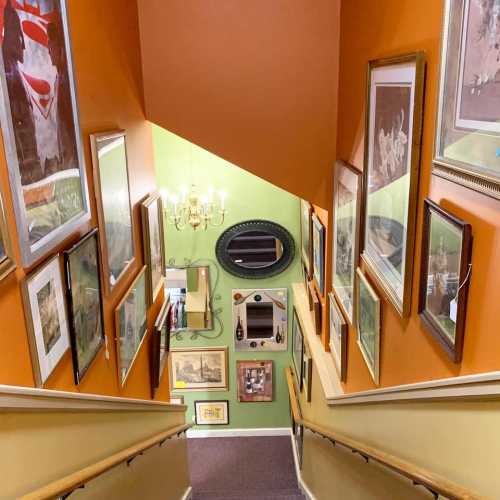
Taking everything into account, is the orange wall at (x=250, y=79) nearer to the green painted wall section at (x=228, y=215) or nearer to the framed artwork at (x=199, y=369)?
the green painted wall section at (x=228, y=215)

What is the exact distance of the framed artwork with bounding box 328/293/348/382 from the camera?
3697 mm

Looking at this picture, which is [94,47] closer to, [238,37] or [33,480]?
[238,37]

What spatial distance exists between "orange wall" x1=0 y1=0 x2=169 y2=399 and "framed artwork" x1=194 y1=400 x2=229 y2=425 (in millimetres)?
3281

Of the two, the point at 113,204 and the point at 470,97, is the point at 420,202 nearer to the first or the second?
the point at 470,97

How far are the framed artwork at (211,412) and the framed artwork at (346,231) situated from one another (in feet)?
12.4

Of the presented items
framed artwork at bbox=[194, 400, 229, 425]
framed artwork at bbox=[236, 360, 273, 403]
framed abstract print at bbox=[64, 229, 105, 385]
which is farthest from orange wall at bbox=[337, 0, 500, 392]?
framed artwork at bbox=[194, 400, 229, 425]

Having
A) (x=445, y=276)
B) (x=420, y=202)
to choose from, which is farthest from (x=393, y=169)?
(x=445, y=276)

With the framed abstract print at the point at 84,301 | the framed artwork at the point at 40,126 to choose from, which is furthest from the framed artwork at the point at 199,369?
the framed artwork at the point at 40,126

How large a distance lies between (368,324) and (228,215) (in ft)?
11.8

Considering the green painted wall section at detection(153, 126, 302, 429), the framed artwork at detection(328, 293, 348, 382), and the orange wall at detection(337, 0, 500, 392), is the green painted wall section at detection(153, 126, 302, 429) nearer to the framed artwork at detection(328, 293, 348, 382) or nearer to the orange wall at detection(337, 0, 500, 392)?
the framed artwork at detection(328, 293, 348, 382)

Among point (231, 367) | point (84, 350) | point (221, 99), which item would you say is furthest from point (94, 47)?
point (231, 367)

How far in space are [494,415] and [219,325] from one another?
18.4 ft

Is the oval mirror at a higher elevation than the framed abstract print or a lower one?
lower

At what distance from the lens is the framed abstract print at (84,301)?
2252mm
